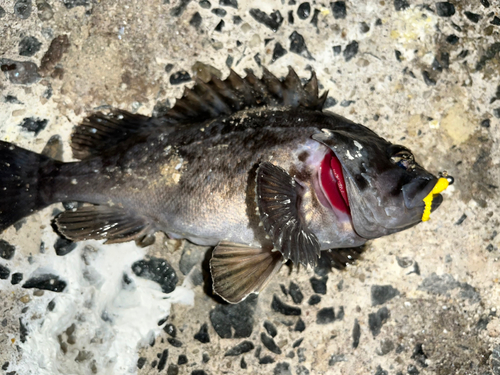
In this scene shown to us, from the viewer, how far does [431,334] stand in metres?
3.13

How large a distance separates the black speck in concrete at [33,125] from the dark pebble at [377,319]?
7.86ft

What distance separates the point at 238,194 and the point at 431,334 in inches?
66.4

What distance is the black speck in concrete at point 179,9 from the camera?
3059 mm

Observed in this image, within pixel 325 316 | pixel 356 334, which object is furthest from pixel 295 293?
pixel 356 334

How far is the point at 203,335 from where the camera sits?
3.03 metres

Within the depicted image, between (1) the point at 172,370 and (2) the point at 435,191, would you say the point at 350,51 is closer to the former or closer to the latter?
(2) the point at 435,191

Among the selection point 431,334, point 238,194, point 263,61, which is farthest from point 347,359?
point 263,61

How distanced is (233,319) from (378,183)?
1.31 metres

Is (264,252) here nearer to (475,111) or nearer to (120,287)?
(120,287)

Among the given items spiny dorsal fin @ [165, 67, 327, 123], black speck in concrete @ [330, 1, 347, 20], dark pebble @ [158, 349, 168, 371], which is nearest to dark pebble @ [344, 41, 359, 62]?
black speck in concrete @ [330, 1, 347, 20]

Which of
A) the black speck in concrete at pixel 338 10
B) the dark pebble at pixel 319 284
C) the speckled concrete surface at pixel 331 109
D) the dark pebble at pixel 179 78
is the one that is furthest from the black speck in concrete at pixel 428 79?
the dark pebble at pixel 179 78

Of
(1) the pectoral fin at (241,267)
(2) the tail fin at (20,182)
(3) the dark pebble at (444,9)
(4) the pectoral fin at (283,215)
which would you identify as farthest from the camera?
(3) the dark pebble at (444,9)

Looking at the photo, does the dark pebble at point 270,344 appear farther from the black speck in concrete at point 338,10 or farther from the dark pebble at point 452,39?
the dark pebble at point 452,39

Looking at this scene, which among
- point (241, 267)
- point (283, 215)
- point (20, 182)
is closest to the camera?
point (283, 215)
